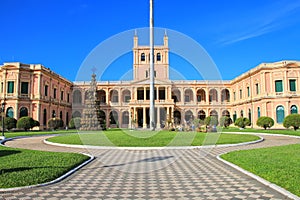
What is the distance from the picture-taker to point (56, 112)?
43438mm

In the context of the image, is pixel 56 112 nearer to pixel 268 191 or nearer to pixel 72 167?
pixel 72 167

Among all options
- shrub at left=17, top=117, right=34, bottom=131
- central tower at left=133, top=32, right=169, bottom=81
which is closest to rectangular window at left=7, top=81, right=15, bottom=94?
shrub at left=17, top=117, right=34, bottom=131

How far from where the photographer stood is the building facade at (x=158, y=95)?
35344mm

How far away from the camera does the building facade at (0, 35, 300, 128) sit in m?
35.3

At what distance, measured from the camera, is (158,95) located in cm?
5075

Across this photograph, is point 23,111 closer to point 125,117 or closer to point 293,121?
point 125,117

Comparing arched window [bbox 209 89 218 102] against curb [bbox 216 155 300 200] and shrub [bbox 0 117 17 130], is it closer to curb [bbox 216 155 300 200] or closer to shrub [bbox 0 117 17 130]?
shrub [bbox 0 117 17 130]

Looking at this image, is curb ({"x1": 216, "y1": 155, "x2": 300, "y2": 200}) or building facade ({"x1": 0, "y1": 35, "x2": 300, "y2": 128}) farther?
building facade ({"x1": 0, "y1": 35, "x2": 300, "y2": 128})

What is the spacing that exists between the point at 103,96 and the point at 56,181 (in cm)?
5065

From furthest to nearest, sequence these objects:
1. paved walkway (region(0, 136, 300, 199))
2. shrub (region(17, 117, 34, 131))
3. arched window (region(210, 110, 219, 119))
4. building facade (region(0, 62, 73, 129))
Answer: arched window (region(210, 110, 219, 119)) < building facade (region(0, 62, 73, 129)) < shrub (region(17, 117, 34, 131)) < paved walkway (region(0, 136, 300, 199))

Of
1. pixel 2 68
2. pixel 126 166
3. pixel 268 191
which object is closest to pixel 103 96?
pixel 2 68

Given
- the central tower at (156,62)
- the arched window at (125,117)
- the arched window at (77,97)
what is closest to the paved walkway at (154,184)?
the arched window at (125,117)

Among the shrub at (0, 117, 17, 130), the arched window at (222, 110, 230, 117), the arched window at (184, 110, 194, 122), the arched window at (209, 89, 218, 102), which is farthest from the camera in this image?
the arched window at (209, 89, 218, 102)

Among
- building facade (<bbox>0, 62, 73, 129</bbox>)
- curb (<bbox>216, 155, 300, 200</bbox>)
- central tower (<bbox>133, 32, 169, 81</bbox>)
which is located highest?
central tower (<bbox>133, 32, 169, 81</bbox>)
